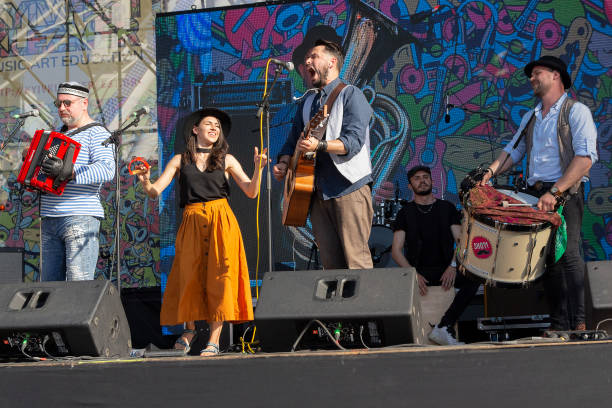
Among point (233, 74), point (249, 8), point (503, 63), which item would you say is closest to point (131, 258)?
point (233, 74)

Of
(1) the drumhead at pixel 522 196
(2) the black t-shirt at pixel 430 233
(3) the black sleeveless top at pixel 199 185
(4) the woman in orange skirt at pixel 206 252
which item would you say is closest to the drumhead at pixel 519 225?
(1) the drumhead at pixel 522 196

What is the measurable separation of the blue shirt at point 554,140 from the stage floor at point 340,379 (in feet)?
6.16

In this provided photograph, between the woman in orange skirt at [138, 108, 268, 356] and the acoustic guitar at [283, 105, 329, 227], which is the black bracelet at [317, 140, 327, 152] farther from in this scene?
the woman in orange skirt at [138, 108, 268, 356]

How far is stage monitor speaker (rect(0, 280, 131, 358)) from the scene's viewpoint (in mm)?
3051

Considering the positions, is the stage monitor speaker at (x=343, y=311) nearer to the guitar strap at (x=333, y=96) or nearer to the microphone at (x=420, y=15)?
the guitar strap at (x=333, y=96)

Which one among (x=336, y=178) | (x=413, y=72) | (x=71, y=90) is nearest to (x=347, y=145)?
(x=336, y=178)

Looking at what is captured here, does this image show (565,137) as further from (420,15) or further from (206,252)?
(420,15)

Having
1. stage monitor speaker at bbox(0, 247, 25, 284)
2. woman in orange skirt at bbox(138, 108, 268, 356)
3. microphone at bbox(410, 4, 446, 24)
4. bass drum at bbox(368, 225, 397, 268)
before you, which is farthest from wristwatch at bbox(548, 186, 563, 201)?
stage monitor speaker at bbox(0, 247, 25, 284)

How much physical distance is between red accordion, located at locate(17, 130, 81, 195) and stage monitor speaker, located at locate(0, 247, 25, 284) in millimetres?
2733

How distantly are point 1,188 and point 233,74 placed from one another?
2993 millimetres

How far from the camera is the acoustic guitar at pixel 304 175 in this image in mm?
3863

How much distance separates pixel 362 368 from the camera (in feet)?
8.36

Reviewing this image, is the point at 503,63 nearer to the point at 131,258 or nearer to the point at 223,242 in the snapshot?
the point at 223,242

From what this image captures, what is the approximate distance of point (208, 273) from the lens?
14.0 ft
